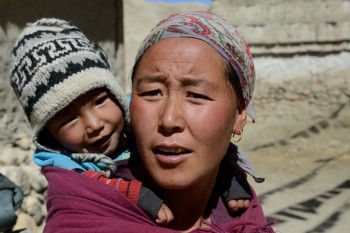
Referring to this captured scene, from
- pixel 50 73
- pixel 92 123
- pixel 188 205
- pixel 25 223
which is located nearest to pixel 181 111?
pixel 188 205

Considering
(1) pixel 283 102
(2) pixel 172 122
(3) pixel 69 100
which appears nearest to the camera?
(2) pixel 172 122

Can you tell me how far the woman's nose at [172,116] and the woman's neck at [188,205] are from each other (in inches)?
11.0

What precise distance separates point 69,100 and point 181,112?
0.55 metres

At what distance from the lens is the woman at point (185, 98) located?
1271mm

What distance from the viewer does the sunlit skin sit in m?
1.27

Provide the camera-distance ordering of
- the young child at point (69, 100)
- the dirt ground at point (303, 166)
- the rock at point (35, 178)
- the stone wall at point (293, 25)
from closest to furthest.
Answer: the young child at point (69, 100), the rock at point (35, 178), the dirt ground at point (303, 166), the stone wall at point (293, 25)

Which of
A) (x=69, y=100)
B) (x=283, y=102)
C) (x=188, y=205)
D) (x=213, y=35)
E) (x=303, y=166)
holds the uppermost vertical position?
(x=213, y=35)

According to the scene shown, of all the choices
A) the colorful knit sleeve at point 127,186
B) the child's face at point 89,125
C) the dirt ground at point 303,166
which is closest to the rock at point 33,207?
the dirt ground at point 303,166

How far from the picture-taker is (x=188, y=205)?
1460mm

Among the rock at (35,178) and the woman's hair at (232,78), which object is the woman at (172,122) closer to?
the woman's hair at (232,78)

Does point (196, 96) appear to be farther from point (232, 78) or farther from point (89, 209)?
point (89, 209)

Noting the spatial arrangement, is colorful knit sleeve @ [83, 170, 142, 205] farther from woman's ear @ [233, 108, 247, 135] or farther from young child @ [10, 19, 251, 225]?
woman's ear @ [233, 108, 247, 135]

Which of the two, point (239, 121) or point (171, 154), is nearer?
point (171, 154)

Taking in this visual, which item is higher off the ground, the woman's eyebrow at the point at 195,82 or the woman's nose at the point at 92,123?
the woman's eyebrow at the point at 195,82
